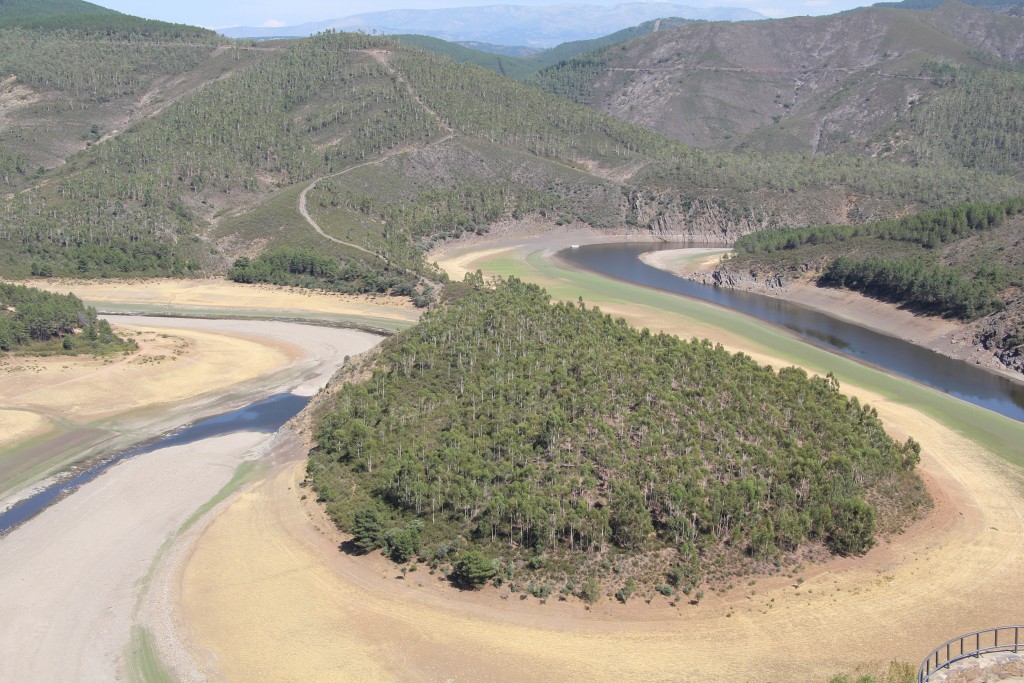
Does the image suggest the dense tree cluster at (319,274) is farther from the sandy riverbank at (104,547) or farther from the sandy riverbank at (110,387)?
the sandy riverbank at (104,547)

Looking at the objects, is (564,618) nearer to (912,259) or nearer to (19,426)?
(19,426)

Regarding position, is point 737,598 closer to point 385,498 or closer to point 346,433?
point 385,498

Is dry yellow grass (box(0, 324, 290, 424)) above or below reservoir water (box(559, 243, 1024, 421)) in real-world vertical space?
below

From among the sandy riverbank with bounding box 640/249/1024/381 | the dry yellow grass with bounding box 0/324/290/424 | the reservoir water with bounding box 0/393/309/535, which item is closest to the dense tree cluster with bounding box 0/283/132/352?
the dry yellow grass with bounding box 0/324/290/424

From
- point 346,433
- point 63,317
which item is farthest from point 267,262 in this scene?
point 346,433

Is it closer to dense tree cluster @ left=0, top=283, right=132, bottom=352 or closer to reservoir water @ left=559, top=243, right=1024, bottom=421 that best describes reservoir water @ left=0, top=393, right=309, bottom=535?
dense tree cluster @ left=0, top=283, right=132, bottom=352

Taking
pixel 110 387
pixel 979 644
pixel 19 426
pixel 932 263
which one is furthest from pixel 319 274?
pixel 979 644

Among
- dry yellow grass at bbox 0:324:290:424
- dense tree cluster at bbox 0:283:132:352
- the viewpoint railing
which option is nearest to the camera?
the viewpoint railing
